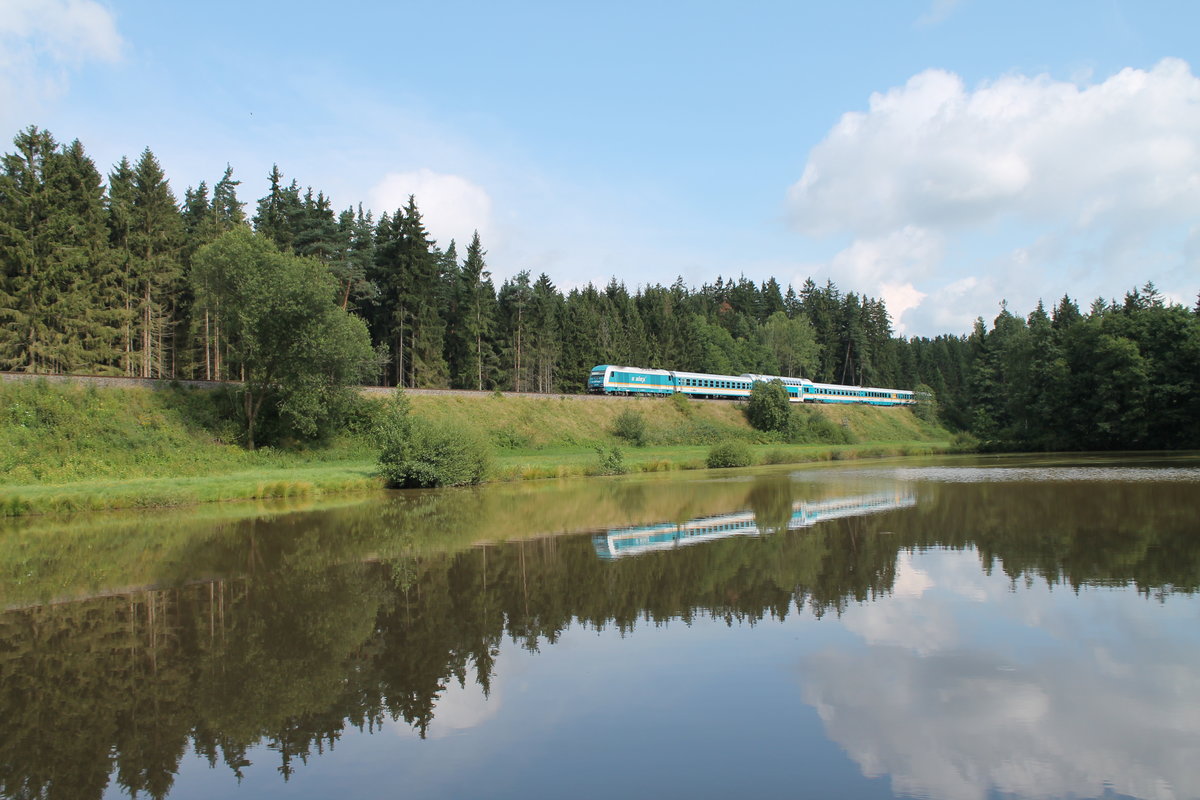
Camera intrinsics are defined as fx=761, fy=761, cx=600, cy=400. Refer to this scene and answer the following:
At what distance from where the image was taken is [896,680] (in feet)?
29.1

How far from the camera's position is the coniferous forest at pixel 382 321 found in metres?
41.4

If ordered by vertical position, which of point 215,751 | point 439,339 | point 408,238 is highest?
point 408,238

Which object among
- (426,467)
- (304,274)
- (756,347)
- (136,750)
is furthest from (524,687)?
(756,347)

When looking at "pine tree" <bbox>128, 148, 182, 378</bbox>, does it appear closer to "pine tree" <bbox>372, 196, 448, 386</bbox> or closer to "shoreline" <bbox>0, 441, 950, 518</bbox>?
"pine tree" <bbox>372, 196, 448, 386</bbox>

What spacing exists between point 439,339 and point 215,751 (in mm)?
58823

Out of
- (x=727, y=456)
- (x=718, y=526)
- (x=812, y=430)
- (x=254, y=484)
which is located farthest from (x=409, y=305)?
(x=718, y=526)

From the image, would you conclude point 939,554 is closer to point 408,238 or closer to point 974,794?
point 974,794

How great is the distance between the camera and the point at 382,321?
213 feet

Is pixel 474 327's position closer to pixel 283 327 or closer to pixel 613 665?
pixel 283 327

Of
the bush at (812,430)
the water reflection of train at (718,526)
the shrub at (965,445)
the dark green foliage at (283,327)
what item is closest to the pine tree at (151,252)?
the dark green foliage at (283,327)

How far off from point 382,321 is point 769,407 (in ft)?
121

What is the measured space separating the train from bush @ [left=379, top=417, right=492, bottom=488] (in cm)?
3667

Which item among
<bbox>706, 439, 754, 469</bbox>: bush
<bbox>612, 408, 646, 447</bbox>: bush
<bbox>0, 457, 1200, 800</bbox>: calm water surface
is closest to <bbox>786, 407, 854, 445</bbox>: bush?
<bbox>612, 408, 646, 447</bbox>: bush

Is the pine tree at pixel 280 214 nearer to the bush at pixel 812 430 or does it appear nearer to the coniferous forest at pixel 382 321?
the coniferous forest at pixel 382 321
